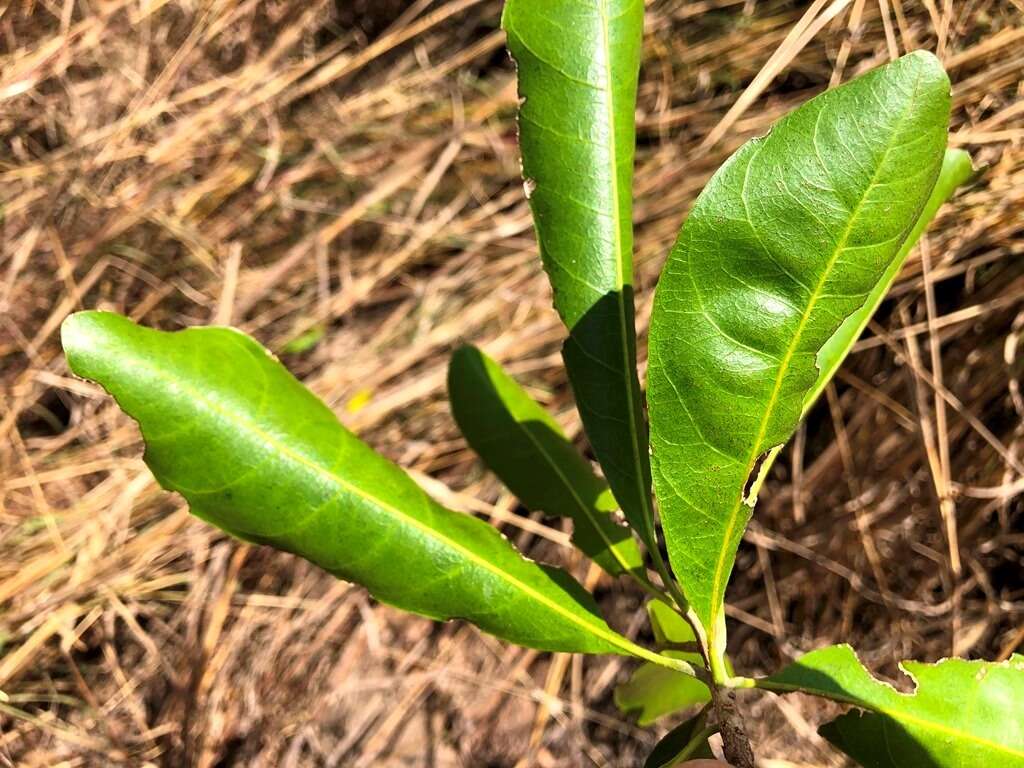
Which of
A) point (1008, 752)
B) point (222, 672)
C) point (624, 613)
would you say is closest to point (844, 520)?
point (624, 613)

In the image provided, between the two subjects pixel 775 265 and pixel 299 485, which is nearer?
pixel 775 265

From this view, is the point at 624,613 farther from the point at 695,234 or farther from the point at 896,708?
the point at 695,234

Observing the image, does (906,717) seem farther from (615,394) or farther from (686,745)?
(615,394)

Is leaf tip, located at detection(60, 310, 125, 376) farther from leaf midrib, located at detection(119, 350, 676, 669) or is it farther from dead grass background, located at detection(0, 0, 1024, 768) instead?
dead grass background, located at detection(0, 0, 1024, 768)

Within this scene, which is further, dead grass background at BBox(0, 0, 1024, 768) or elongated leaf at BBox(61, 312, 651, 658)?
dead grass background at BBox(0, 0, 1024, 768)

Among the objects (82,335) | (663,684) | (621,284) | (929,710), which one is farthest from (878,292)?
(82,335)

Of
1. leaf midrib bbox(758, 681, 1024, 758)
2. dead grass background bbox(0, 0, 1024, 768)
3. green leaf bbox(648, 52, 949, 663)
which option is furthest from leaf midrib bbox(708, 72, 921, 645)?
dead grass background bbox(0, 0, 1024, 768)

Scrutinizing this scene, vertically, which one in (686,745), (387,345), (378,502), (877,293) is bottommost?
(686,745)
